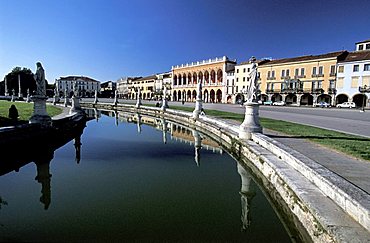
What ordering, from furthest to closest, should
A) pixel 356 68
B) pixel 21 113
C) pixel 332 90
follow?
1. pixel 332 90
2. pixel 356 68
3. pixel 21 113

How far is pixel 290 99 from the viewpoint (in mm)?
53719

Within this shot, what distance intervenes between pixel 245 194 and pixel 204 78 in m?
66.7

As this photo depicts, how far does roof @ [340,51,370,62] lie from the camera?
4150cm

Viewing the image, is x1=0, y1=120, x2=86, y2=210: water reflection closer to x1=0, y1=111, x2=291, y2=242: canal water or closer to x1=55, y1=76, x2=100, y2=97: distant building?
x1=0, y1=111, x2=291, y2=242: canal water

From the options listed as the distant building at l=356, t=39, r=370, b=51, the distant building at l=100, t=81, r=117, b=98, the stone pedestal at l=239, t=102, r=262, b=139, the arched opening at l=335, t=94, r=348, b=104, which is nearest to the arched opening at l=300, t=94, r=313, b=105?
the arched opening at l=335, t=94, r=348, b=104

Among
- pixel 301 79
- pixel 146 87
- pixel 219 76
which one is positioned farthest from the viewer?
pixel 146 87

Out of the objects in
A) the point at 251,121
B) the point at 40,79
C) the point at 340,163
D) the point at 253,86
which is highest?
the point at 40,79

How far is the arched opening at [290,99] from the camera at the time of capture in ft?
173

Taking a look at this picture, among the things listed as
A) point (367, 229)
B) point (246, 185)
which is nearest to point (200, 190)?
point (246, 185)

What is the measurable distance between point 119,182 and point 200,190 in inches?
83.5

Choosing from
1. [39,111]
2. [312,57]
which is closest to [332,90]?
[312,57]

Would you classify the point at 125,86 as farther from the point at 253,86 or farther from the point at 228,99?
the point at 253,86

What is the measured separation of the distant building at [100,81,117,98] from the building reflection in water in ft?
366

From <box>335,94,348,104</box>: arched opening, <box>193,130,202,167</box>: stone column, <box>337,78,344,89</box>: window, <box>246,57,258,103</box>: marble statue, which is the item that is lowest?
<box>193,130,202,167</box>: stone column
